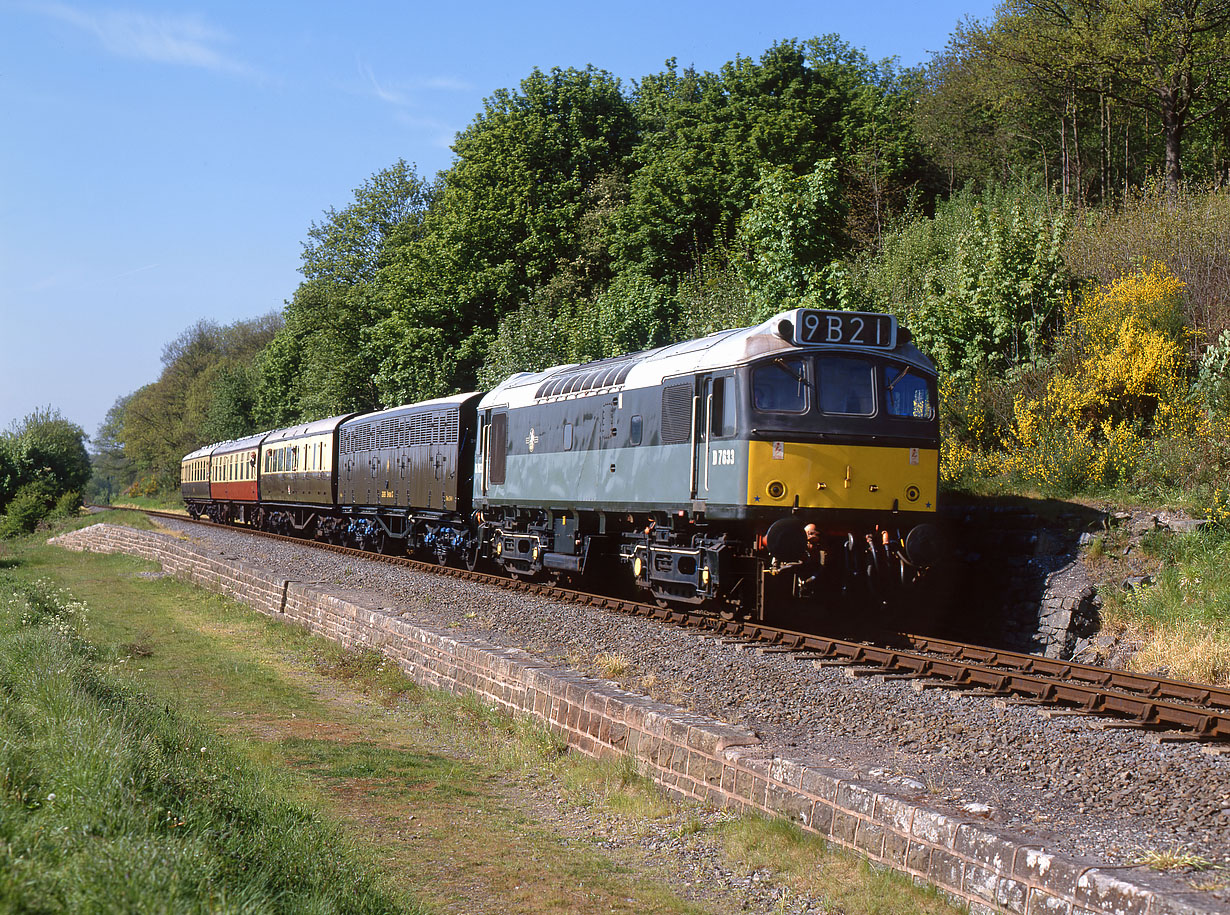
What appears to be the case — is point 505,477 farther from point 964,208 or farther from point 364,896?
point 964,208

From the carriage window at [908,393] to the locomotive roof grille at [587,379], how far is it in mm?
3734

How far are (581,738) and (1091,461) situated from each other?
9417 millimetres

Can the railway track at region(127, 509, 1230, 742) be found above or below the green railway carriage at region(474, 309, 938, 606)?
below

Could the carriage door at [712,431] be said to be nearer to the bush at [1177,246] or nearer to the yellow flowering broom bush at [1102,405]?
the yellow flowering broom bush at [1102,405]

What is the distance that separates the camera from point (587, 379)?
51.9ft

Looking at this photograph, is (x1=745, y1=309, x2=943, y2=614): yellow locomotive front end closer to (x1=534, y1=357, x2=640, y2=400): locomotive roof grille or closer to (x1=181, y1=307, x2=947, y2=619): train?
(x1=181, y1=307, x2=947, y2=619): train

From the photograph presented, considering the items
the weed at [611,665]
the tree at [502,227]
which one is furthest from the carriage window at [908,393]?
the tree at [502,227]

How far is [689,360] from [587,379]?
10.1ft

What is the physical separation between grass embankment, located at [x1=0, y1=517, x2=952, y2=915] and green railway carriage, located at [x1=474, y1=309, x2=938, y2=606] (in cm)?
364

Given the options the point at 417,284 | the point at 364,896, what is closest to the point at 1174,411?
the point at 364,896

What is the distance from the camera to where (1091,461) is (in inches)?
575

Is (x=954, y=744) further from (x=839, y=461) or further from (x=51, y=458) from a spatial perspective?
(x=51, y=458)

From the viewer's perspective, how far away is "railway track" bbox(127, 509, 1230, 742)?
754cm

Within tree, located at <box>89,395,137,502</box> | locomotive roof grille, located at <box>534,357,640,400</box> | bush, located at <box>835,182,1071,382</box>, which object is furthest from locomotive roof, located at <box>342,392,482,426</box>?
tree, located at <box>89,395,137,502</box>
